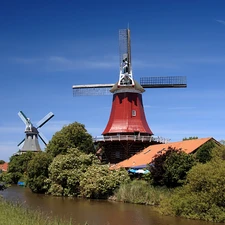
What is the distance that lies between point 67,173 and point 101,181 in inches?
173

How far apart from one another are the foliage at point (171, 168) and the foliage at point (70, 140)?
1367 centimetres

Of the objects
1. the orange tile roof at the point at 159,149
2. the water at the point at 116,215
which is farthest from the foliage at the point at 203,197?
the orange tile roof at the point at 159,149

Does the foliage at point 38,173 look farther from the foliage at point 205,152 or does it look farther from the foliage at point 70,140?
the foliage at point 205,152

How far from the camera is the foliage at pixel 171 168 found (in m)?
23.5

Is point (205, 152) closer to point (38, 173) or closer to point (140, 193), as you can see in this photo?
point (140, 193)

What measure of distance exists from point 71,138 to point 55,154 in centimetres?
226

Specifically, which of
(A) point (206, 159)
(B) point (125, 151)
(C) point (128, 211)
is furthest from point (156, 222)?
(B) point (125, 151)

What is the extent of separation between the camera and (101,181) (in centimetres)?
2878

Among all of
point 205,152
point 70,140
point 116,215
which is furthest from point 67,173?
point 116,215

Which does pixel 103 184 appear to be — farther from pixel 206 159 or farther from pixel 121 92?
pixel 121 92

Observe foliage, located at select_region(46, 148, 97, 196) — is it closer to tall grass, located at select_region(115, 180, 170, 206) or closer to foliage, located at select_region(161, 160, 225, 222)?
tall grass, located at select_region(115, 180, 170, 206)

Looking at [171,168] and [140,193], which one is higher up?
[171,168]

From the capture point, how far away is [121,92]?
40.7 metres

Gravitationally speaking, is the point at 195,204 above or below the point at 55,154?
below
